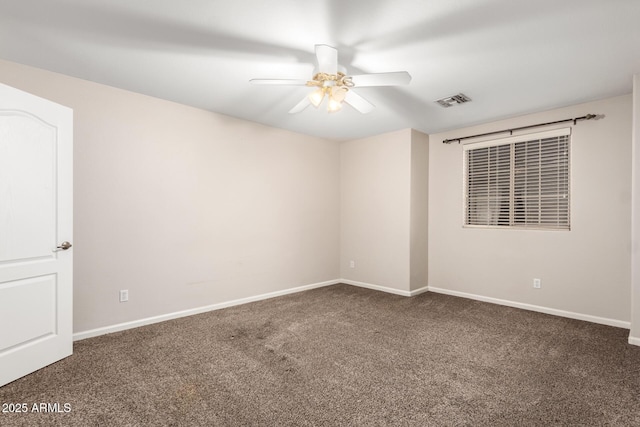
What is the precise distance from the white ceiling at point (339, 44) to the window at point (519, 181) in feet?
2.18

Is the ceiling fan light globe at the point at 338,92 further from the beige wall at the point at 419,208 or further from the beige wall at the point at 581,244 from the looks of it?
the beige wall at the point at 581,244

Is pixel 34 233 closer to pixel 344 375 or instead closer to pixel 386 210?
pixel 344 375

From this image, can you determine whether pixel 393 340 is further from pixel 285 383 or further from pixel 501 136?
pixel 501 136

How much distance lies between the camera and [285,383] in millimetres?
2209

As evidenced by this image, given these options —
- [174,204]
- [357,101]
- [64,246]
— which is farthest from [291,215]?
[64,246]

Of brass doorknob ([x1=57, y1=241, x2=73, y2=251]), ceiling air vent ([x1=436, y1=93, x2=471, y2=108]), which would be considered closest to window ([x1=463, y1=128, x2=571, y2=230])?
ceiling air vent ([x1=436, y1=93, x2=471, y2=108])

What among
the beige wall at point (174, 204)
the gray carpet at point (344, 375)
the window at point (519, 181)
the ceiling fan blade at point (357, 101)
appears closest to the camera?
the gray carpet at point (344, 375)

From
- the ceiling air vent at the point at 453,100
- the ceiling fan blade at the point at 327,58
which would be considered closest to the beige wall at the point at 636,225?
the ceiling air vent at the point at 453,100

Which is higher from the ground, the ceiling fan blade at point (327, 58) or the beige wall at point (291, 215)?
the ceiling fan blade at point (327, 58)

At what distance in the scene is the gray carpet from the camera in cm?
187

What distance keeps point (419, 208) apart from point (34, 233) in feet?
14.5

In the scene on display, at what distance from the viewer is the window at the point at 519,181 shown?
149 inches

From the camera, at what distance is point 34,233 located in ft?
Answer: 7.83

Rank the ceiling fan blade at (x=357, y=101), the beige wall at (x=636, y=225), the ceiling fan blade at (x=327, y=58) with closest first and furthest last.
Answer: the ceiling fan blade at (x=327, y=58) < the ceiling fan blade at (x=357, y=101) < the beige wall at (x=636, y=225)
